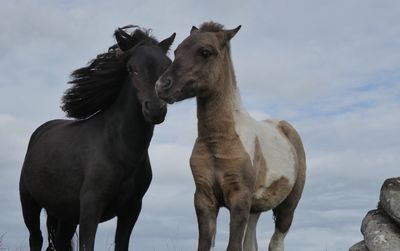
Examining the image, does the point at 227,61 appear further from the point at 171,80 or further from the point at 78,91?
the point at 78,91

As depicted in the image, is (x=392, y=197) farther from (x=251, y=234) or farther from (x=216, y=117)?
(x=216, y=117)

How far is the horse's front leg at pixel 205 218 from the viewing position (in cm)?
721

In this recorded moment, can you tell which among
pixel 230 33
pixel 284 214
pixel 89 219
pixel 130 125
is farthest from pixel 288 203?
pixel 89 219

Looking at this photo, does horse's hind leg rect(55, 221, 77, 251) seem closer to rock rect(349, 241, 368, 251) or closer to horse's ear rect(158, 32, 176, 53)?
horse's ear rect(158, 32, 176, 53)

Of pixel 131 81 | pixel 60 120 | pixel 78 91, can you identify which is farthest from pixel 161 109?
pixel 60 120

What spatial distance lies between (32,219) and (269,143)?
184 inches

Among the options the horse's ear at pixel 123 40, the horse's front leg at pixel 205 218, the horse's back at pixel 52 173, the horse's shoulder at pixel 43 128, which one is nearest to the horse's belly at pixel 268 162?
the horse's front leg at pixel 205 218

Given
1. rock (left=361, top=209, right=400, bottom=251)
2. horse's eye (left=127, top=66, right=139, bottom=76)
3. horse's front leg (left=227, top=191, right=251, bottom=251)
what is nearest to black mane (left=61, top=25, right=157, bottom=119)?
horse's eye (left=127, top=66, right=139, bottom=76)

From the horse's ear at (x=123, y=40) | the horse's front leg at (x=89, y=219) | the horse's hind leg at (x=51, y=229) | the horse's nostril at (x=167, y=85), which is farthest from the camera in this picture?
the horse's hind leg at (x=51, y=229)

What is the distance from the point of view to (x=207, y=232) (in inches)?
284

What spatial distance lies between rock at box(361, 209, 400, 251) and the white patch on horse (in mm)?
1331

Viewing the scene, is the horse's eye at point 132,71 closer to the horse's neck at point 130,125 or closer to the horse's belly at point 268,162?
the horse's neck at point 130,125

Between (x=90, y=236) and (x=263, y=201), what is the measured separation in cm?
241

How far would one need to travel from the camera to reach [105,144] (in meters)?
9.43
